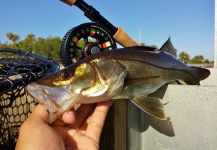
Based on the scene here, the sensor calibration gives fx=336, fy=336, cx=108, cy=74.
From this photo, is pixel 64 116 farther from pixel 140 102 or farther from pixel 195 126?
pixel 195 126

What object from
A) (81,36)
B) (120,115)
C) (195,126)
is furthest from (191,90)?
(81,36)

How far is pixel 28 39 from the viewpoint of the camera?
171 ft

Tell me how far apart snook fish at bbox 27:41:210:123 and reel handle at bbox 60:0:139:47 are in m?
1.46

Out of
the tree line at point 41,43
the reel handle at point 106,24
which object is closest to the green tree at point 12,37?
the tree line at point 41,43

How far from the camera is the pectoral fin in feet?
6.83

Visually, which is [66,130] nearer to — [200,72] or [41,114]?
[41,114]

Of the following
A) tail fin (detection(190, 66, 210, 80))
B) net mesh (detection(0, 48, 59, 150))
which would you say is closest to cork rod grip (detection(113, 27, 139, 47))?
net mesh (detection(0, 48, 59, 150))

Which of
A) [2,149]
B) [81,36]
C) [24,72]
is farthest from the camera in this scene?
[81,36]

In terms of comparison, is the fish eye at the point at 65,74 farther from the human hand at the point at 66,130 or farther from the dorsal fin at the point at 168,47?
the dorsal fin at the point at 168,47

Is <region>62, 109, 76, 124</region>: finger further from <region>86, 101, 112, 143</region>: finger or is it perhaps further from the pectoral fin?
the pectoral fin

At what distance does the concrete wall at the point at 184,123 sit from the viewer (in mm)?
1930

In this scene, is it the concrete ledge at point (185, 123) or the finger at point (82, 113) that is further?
the finger at point (82, 113)

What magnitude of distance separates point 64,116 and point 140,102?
1.63 ft

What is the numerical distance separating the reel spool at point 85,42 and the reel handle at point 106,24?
0.22 feet
